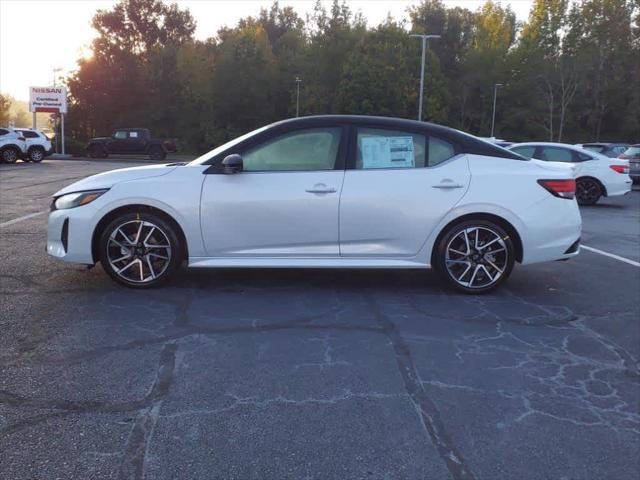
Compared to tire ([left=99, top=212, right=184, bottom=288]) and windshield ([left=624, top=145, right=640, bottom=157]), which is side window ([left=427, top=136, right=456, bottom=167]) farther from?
windshield ([left=624, top=145, right=640, bottom=157])

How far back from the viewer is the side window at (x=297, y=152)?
18.8ft

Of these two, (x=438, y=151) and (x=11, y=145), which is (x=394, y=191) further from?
(x=11, y=145)

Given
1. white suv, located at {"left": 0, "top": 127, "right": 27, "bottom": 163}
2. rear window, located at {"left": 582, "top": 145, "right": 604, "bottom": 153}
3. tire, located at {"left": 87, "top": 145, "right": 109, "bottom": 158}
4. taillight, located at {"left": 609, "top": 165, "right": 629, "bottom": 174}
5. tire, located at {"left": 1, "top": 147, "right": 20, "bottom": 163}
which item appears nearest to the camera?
taillight, located at {"left": 609, "top": 165, "right": 629, "bottom": 174}

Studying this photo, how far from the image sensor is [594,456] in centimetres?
296

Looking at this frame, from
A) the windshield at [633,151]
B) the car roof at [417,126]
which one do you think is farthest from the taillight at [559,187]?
the windshield at [633,151]

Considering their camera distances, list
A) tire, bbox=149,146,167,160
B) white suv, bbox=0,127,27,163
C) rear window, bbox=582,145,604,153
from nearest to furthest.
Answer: rear window, bbox=582,145,604,153 → white suv, bbox=0,127,27,163 → tire, bbox=149,146,167,160

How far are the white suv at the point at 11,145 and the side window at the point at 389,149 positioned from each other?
25.7m

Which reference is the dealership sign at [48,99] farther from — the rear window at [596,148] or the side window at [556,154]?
the side window at [556,154]

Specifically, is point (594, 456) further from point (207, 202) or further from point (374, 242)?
point (207, 202)

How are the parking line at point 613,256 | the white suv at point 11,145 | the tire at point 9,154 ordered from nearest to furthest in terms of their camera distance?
the parking line at point 613,256
the white suv at point 11,145
the tire at point 9,154

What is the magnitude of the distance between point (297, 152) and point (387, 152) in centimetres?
81

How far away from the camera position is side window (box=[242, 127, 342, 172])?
573cm

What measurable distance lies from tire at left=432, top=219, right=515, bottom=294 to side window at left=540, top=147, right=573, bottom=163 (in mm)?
10235

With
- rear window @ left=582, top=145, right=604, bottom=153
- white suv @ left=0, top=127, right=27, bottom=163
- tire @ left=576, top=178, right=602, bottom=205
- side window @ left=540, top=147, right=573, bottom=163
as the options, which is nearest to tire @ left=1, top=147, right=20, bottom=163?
white suv @ left=0, top=127, right=27, bottom=163
